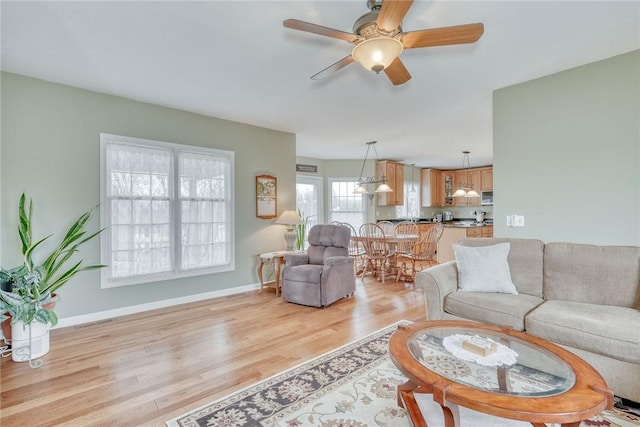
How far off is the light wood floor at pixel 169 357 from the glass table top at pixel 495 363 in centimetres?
120

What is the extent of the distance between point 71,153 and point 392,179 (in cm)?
631

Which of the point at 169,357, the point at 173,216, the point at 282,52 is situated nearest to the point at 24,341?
the point at 169,357

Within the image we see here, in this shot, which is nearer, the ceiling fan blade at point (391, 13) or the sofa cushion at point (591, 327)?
A: the ceiling fan blade at point (391, 13)

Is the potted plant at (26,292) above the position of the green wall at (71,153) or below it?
below

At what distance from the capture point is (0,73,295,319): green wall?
9.80ft

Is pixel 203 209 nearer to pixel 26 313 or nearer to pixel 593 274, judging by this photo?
pixel 26 313

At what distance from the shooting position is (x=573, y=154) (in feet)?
9.75

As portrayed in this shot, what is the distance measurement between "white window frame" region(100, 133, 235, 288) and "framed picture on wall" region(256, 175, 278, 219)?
0.44 m

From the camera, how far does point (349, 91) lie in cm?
344

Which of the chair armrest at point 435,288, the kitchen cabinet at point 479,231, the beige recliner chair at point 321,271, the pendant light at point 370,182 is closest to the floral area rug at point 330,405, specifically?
the chair armrest at point 435,288

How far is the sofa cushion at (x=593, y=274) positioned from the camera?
91.2 inches

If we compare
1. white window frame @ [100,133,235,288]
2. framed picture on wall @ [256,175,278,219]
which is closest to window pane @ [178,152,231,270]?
white window frame @ [100,133,235,288]

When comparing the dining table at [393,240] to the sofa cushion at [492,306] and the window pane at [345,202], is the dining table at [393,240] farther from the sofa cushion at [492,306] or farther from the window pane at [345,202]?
the sofa cushion at [492,306]

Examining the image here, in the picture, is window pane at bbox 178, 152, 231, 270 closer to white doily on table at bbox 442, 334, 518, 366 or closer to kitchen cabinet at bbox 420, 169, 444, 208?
white doily on table at bbox 442, 334, 518, 366
